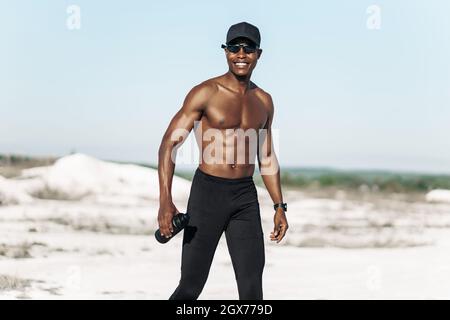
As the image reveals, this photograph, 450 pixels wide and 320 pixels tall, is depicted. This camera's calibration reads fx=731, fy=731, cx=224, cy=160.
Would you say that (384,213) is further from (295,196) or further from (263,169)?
(263,169)

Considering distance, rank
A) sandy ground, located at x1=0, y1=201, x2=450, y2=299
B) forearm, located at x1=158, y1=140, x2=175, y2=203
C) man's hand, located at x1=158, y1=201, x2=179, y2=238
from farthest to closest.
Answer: sandy ground, located at x1=0, y1=201, x2=450, y2=299 → forearm, located at x1=158, y1=140, x2=175, y2=203 → man's hand, located at x1=158, y1=201, x2=179, y2=238

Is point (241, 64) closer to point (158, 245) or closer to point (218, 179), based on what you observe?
point (218, 179)

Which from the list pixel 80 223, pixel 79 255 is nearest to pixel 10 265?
pixel 79 255

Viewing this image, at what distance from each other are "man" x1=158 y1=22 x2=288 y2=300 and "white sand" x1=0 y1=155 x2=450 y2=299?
127 inches

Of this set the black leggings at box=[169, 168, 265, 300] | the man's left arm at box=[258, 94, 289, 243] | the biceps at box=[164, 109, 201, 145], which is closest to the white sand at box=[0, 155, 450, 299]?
the man's left arm at box=[258, 94, 289, 243]

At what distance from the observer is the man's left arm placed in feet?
20.1

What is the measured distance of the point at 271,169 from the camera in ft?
20.3

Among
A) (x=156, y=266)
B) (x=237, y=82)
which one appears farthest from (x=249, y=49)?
(x=156, y=266)

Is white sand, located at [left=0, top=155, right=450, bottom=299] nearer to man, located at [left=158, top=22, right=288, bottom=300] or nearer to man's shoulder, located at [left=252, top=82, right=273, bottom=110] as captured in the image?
man, located at [left=158, top=22, right=288, bottom=300]

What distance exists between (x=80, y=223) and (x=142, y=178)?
598 cm

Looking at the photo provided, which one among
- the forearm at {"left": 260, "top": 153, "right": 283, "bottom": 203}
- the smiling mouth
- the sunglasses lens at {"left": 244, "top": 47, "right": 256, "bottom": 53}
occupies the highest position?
the sunglasses lens at {"left": 244, "top": 47, "right": 256, "bottom": 53}

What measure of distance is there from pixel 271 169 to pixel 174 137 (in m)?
1.00

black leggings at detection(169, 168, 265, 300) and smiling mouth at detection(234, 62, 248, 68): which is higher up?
smiling mouth at detection(234, 62, 248, 68)

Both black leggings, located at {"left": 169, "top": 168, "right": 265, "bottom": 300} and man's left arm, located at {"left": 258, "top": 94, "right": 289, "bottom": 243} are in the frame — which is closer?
black leggings, located at {"left": 169, "top": 168, "right": 265, "bottom": 300}
